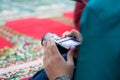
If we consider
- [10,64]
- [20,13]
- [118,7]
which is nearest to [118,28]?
[118,7]

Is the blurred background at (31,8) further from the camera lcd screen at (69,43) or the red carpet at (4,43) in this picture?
the camera lcd screen at (69,43)

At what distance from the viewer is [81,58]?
1.82 ft

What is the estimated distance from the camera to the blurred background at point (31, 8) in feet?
10.4

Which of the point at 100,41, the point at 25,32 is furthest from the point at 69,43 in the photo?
the point at 25,32

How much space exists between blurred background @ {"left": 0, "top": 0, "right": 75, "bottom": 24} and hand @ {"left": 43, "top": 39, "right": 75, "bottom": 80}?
7.20 feet

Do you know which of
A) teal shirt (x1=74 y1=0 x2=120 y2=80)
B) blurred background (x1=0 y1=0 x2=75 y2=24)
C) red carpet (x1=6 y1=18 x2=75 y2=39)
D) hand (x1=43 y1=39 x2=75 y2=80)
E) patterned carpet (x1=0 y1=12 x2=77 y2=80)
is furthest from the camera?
blurred background (x1=0 y1=0 x2=75 y2=24)

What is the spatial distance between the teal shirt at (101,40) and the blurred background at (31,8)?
2.42 m

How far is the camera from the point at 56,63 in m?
0.72

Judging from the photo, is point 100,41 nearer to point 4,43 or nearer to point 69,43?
point 69,43

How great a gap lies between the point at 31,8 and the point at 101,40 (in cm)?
317

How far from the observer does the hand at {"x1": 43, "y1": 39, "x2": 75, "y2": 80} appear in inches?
27.8

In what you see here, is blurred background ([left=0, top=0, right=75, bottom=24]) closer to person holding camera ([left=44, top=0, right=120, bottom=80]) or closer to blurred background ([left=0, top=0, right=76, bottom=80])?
blurred background ([left=0, top=0, right=76, bottom=80])

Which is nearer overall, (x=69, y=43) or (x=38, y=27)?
(x=69, y=43)

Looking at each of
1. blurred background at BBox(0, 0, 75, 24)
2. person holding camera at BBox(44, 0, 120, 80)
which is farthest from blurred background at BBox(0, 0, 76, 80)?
person holding camera at BBox(44, 0, 120, 80)
